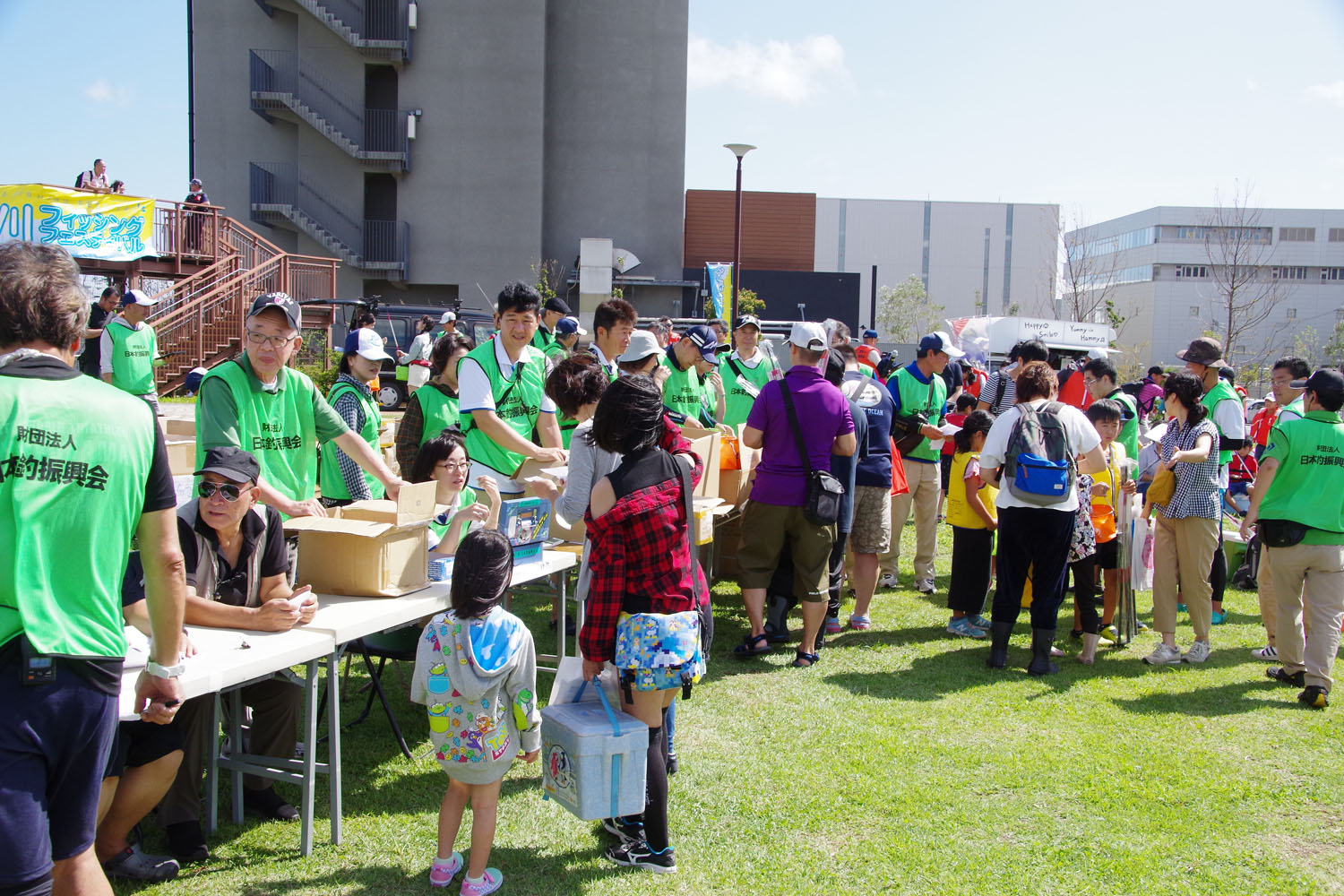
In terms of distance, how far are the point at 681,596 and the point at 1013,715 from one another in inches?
110

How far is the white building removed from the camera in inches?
2392

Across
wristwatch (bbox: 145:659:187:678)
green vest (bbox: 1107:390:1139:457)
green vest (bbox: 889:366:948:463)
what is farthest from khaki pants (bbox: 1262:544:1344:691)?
wristwatch (bbox: 145:659:187:678)

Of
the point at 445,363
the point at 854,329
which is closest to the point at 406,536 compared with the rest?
the point at 445,363

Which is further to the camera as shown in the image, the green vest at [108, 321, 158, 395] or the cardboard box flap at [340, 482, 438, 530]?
the green vest at [108, 321, 158, 395]

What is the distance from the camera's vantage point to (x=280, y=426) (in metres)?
4.18

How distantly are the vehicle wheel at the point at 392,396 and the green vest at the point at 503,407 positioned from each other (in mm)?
15054

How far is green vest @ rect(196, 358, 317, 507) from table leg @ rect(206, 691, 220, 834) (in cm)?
90

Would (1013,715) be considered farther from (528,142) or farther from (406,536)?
(528,142)

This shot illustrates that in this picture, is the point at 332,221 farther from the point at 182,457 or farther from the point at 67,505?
the point at 67,505

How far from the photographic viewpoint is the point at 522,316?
524cm

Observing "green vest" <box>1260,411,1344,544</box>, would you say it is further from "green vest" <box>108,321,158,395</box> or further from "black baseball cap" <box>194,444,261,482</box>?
"green vest" <box>108,321,158,395</box>

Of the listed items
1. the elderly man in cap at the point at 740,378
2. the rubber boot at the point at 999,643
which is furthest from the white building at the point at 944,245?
the rubber boot at the point at 999,643

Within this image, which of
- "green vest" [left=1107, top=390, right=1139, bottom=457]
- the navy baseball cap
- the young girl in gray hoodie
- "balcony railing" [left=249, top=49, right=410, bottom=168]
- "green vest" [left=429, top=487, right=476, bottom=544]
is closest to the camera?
the young girl in gray hoodie

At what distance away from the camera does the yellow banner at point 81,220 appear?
15578 millimetres
